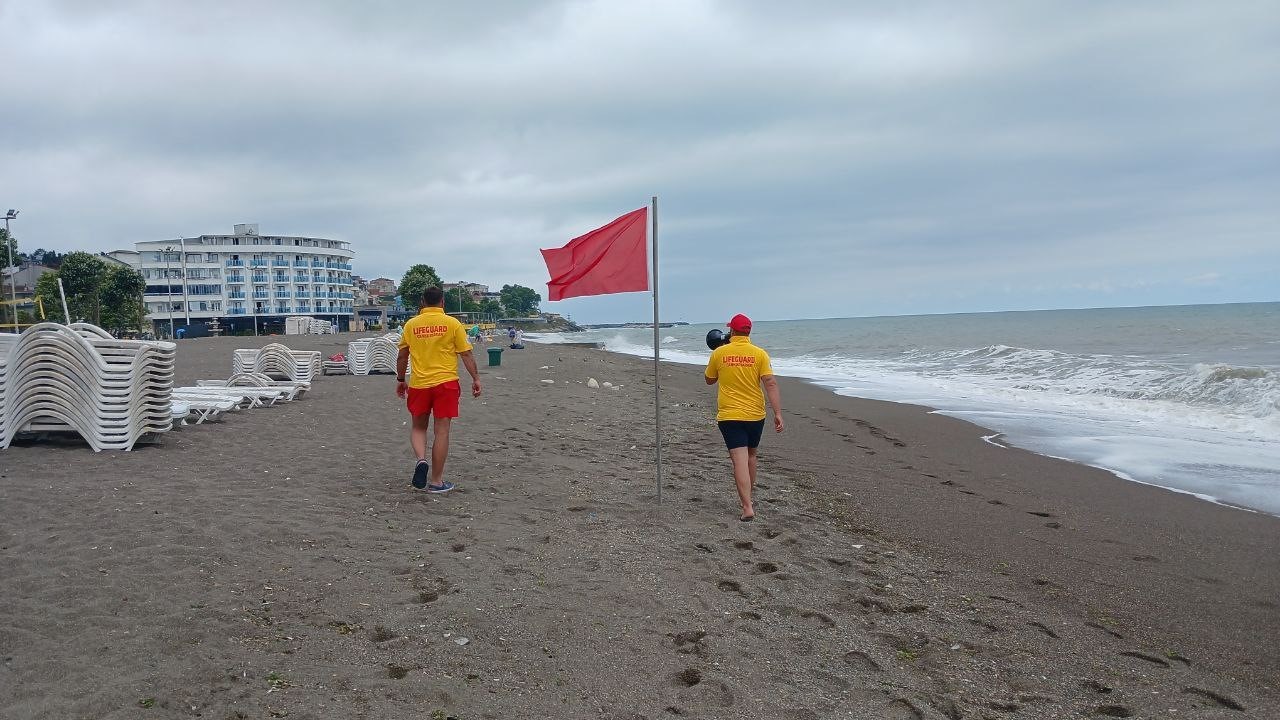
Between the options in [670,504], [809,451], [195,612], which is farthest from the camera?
[809,451]

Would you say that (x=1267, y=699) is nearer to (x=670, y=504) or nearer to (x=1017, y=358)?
(x=670, y=504)

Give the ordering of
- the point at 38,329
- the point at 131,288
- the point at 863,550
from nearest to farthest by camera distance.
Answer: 1. the point at 863,550
2. the point at 38,329
3. the point at 131,288

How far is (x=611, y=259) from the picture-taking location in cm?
663

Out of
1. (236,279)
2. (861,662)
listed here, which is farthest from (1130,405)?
(236,279)

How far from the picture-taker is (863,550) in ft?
18.2

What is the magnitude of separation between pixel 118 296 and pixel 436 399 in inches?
2621

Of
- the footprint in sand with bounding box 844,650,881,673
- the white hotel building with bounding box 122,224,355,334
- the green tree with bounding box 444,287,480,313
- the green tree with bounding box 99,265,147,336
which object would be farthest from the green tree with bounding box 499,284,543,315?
the footprint in sand with bounding box 844,650,881,673

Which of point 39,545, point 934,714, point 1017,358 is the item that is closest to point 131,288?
point 1017,358

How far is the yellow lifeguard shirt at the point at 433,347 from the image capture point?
21.5 feet

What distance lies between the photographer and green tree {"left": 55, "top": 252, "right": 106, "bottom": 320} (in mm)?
54000

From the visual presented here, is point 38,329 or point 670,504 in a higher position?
point 38,329

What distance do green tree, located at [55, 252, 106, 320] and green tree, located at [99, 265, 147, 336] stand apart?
1999 mm

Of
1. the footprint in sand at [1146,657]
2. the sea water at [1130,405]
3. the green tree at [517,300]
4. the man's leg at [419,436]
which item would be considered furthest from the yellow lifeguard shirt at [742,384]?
the green tree at [517,300]

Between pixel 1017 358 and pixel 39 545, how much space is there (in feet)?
96.9
